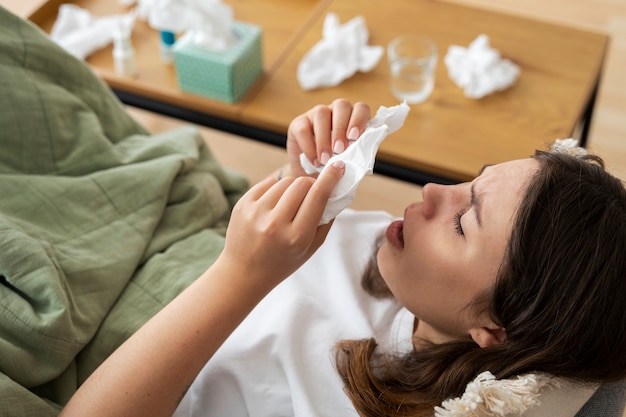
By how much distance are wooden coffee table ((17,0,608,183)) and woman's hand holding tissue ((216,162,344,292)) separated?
725 millimetres

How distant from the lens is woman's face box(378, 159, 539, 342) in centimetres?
105

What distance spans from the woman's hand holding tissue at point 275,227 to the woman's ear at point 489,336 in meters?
0.27

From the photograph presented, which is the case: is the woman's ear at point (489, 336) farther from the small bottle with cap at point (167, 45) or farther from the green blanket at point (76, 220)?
the small bottle with cap at point (167, 45)

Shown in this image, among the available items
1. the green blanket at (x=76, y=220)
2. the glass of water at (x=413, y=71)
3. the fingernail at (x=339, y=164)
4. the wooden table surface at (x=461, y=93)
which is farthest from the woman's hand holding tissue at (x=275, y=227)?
the glass of water at (x=413, y=71)

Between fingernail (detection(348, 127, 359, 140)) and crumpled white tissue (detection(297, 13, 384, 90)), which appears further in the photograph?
crumpled white tissue (detection(297, 13, 384, 90))

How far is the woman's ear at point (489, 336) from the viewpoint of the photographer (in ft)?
3.48

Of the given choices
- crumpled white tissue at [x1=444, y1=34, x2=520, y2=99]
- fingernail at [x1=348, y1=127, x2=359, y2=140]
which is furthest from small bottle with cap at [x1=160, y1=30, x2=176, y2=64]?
fingernail at [x1=348, y1=127, x2=359, y2=140]

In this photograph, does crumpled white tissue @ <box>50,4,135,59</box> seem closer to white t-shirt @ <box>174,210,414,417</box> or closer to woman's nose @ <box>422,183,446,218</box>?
white t-shirt @ <box>174,210,414,417</box>

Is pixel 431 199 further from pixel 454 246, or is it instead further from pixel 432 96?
pixel 432 96

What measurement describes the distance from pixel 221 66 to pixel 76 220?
2.17 ft

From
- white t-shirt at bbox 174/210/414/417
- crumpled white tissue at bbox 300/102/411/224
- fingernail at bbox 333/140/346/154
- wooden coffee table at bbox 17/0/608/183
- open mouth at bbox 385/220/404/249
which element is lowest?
white t-shirt at bbox 174/210/414/417

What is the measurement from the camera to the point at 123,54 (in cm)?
191

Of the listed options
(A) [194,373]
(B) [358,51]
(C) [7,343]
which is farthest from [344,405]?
(B) [358,51]

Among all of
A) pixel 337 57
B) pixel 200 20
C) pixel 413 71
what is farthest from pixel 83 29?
pixel 413 71
